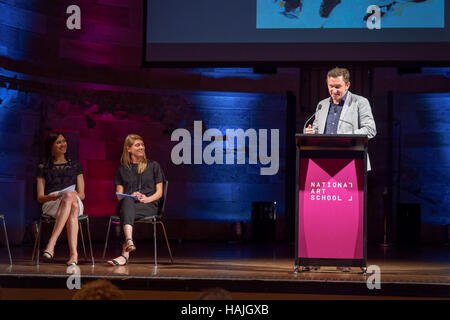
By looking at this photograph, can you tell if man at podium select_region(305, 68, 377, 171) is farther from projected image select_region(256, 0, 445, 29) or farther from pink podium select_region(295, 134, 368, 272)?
projected image select_region(256, 0, 445, 29)

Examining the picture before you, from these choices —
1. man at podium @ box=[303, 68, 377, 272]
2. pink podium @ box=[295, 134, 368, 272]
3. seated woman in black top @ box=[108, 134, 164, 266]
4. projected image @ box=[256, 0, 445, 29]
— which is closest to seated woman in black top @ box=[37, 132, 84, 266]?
seated woman in black top @ box=[108, 134, 164, 266]

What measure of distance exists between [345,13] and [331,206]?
8.84 ft

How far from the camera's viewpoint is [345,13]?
6.38 meters

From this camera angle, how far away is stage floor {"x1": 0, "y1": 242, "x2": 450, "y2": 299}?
13.0ft

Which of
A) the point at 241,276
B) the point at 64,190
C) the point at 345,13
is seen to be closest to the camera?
the point at 241,276

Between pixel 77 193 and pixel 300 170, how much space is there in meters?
1.90

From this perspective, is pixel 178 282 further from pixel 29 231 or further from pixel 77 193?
pixel 29 231

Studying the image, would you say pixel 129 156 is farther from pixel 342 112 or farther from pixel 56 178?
pixel 342 112

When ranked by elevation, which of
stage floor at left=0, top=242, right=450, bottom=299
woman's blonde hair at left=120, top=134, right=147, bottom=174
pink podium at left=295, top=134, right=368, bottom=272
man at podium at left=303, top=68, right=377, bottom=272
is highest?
man at podium at left=303, top=68, right=377, bottom=272

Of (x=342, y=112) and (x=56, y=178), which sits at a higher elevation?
(x=342, y=112)

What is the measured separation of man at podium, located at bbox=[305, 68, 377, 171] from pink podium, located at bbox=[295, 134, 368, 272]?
7.2 inches

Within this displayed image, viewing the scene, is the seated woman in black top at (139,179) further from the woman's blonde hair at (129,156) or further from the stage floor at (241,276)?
the stage floor at (241,276)

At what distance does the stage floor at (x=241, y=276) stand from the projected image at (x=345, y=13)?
2.30 metres

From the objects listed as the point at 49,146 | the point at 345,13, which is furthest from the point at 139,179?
the point at 345,13
